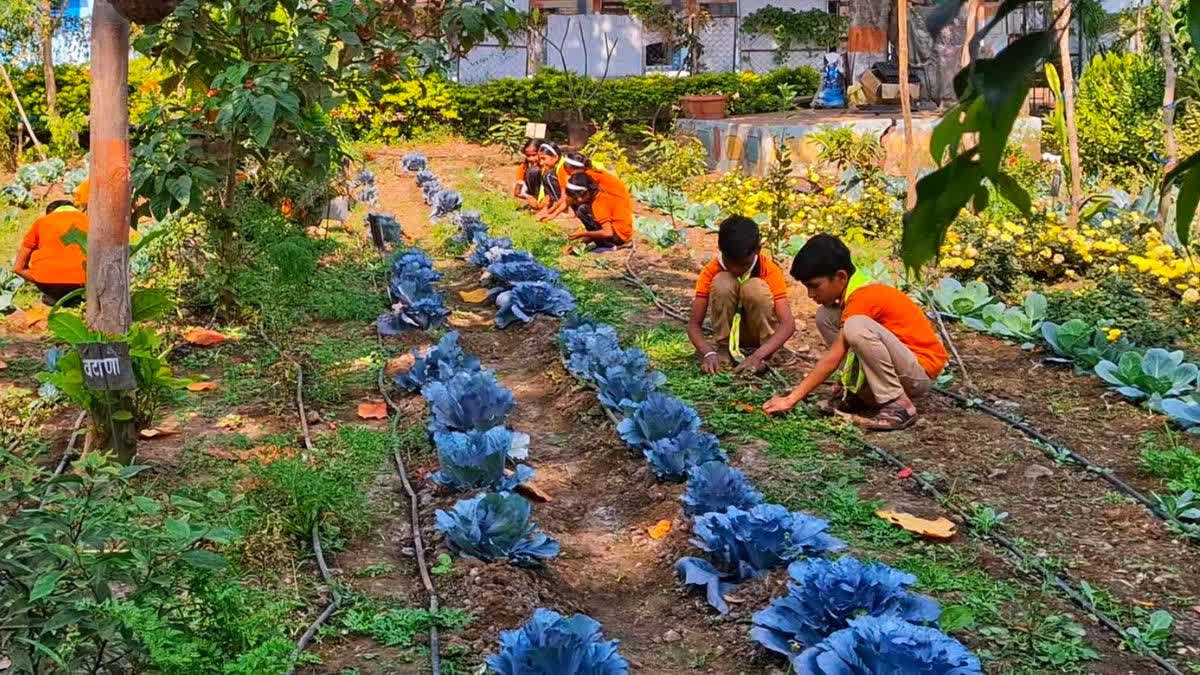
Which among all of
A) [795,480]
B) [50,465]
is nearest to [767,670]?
[795,480]

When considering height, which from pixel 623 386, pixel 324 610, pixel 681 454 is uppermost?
pixel 623 386

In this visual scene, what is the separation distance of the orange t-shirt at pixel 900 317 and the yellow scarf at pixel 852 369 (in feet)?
0.19

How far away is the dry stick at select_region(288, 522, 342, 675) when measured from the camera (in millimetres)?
3103

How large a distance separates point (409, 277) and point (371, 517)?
3436 millimetres

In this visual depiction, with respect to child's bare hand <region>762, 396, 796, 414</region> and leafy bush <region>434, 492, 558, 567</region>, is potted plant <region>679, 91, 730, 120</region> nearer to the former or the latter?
child's bare hand <region>762, 396, 796, 414</region>

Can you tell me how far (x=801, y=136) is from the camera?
1291 centimetres

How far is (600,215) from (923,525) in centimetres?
597

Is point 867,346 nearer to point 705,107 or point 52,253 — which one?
point 52,253

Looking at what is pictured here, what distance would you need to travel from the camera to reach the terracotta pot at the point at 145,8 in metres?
3.23

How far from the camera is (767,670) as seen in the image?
317 cm

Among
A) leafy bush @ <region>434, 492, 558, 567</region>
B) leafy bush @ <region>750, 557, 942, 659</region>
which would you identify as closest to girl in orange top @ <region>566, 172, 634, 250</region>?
leafy bush @ <region>434, 492, 558, 567</region>

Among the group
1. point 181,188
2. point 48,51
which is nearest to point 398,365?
point 181,188

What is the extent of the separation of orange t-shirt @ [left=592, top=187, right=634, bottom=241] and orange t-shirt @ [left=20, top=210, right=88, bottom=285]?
3886 millimetres

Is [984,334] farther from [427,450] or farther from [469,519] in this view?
[469,519]
